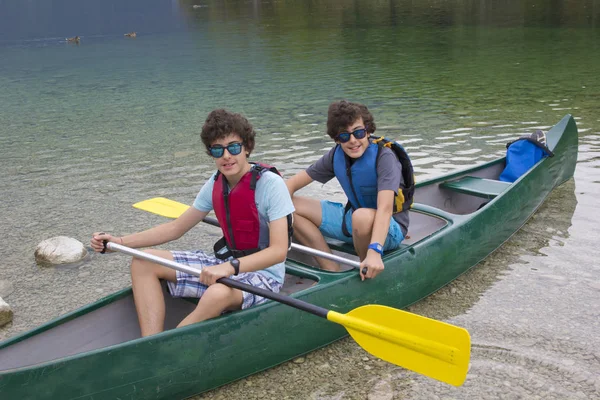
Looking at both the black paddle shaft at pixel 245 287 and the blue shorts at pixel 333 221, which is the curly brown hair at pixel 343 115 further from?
the black paddle shaft at pixel 245 287

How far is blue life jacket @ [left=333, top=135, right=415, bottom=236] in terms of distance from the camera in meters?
4.18

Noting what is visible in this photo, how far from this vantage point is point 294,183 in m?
4.57

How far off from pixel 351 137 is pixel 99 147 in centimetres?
647

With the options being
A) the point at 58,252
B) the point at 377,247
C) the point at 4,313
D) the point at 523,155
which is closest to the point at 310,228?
the point at 377,247

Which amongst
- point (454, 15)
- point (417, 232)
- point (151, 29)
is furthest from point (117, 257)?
point (151, 29)

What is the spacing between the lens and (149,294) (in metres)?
3.55

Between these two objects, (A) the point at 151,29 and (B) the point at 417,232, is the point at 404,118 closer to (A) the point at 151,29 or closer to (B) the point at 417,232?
(B) the point at 417,232

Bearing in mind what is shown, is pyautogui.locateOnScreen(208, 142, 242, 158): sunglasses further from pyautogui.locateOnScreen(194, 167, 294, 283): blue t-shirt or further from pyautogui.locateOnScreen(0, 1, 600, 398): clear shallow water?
pyautogui.locateOnScreen(0, 1, 600, 398): clear shallow water

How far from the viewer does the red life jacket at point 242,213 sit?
356 centimetres

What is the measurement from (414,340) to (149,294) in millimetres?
1421

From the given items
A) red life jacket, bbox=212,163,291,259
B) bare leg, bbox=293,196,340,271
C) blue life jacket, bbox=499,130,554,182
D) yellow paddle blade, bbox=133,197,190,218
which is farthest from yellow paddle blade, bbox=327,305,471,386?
blue life jacket, bbox=499,130,554,182

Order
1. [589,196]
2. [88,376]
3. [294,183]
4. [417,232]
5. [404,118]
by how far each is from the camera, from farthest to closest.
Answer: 1. [404,118]
2. [589,196]
3. [417,232]
4. [294,183]
5. [88,376]

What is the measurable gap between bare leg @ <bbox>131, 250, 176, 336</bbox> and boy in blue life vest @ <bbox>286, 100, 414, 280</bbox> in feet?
3.68

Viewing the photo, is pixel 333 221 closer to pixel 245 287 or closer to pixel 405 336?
pixel 245 287
